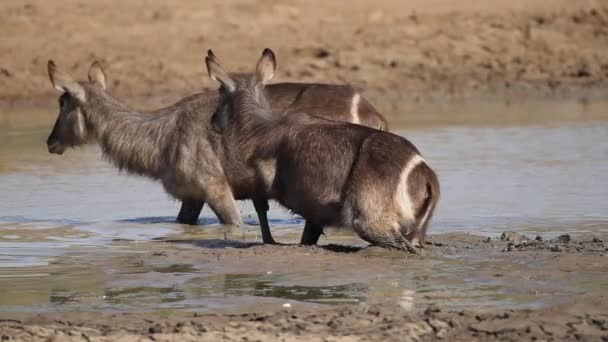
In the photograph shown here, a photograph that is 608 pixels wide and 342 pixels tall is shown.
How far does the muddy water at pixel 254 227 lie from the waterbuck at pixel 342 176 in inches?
9.2

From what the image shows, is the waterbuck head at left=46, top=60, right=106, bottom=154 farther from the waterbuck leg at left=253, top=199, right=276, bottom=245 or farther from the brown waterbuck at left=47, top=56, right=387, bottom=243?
the waterbuck leg at left=253, top=199, right=276, bottom=245

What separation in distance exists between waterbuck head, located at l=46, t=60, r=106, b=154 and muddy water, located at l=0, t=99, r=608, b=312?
53 centimetres

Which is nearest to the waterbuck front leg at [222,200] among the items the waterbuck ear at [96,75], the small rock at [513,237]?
the waterbuck ear at [96,75]

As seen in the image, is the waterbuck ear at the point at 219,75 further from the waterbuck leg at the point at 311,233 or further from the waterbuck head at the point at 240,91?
the waterbuck leg at the point at 311,233

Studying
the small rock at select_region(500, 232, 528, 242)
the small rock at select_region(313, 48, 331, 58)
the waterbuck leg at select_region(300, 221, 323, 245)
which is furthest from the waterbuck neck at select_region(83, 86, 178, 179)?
the small rock at select_region(313, 48, 331, 58)

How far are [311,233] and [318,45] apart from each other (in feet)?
31.6

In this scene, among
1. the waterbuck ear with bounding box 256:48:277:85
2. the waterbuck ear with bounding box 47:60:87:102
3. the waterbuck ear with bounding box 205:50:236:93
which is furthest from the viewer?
the waterbuck ear with bounding box 47:60:87:102

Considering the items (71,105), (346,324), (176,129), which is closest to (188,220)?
(176,129)

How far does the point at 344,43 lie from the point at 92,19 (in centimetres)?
330

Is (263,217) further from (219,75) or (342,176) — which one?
(219,75)

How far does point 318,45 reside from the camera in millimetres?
17219

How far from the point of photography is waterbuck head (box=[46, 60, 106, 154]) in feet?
31.3

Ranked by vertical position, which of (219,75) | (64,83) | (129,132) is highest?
(219,75)

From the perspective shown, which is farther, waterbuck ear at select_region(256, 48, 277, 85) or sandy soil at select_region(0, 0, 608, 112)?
sandy soil at select_region(0, 0, 608, 112)
